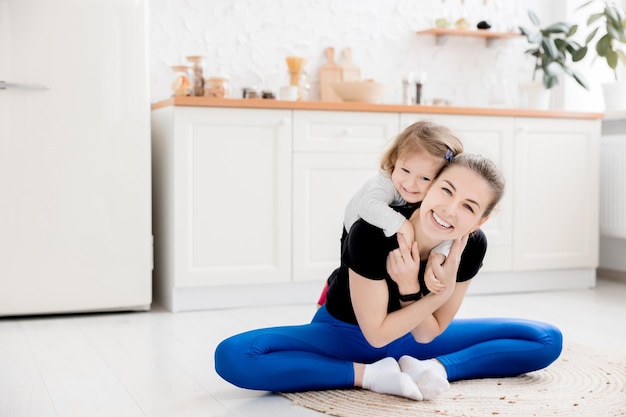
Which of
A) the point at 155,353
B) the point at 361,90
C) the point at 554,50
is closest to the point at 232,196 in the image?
the point at 361,90

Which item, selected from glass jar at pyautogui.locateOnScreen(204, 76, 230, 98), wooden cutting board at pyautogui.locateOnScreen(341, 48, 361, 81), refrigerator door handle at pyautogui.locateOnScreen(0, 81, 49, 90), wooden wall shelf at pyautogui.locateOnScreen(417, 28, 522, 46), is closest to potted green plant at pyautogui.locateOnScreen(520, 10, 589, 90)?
wooden wall shelf at pyautogui.locateOnScreen(417, 28, 522, 46)

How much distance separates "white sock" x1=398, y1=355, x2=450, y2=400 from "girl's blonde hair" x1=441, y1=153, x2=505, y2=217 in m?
0.47

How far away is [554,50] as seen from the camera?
439 cm

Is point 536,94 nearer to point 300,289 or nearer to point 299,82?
point 299,82

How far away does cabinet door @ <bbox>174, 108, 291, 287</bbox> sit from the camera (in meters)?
3.52

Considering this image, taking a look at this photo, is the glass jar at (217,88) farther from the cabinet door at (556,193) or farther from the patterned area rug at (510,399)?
the patterned area rug at (510,399)

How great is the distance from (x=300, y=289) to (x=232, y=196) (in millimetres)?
540

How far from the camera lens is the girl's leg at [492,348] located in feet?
7.70

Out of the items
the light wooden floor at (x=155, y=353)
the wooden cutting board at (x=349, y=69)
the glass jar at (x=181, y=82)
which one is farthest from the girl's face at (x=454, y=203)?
the wooden cutting board at (x=349, y=69)

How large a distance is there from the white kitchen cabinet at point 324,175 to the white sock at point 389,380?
150 cm

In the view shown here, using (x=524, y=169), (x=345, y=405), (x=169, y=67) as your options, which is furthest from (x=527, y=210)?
(x=345, y=405)

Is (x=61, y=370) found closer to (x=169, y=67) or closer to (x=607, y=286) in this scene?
(x=169, y=67)

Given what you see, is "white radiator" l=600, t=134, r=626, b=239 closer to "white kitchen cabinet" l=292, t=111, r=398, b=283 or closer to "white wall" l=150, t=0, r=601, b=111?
"white wall" l=150, t=0, r=601, b=111

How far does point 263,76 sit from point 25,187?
1445 millimetres
